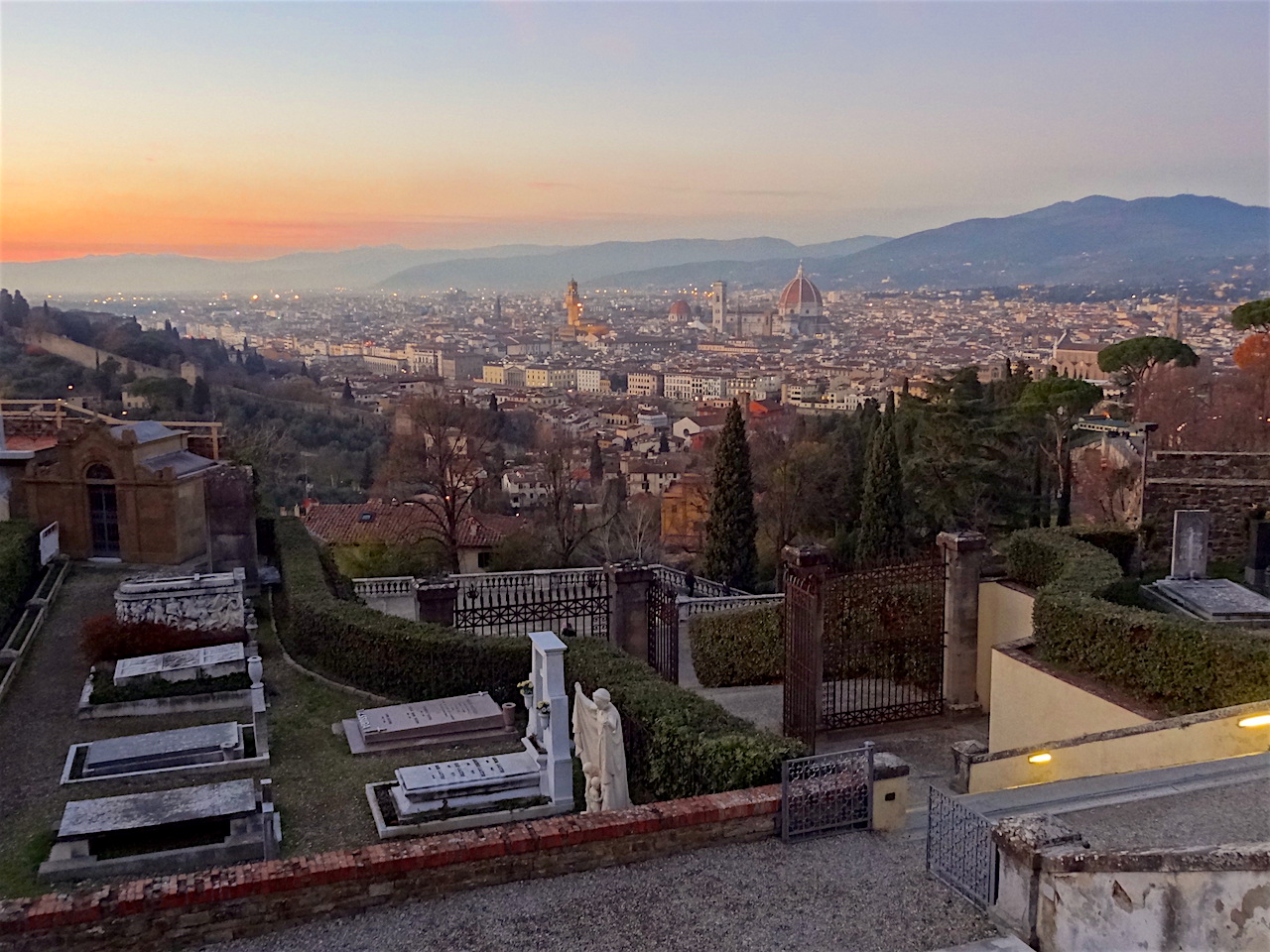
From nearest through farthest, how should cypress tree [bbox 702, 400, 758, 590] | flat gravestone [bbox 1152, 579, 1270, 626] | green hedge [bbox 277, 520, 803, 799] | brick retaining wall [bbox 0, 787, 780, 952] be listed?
brick retaining wall [bbox 0, 787, 780, 952]
green hedge [bbox 277, 520, 803, 799]
flat gravestone [bbox 1152, 579, 1270, 626]
cypress tree [bbox 702, 400, 758, 590]

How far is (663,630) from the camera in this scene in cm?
1162

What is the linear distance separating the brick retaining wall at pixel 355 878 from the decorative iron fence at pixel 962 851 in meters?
0.90

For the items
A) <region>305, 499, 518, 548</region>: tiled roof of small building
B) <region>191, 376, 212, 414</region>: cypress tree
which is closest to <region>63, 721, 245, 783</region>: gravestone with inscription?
<region>305, 499, 518, 548</region>: tiled roof of small building

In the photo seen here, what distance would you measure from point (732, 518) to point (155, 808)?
15.4 meters

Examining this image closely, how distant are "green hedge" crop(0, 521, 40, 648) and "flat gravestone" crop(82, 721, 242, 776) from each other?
13.2 ft

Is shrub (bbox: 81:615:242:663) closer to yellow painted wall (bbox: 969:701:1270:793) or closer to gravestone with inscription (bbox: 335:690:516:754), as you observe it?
gravestone with inscription (bbox: 335:690:516:754)

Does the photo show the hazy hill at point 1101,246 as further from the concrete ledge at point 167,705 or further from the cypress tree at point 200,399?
the concrete ledge at point 167,705

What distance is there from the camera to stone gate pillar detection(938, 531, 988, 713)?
10.5 m

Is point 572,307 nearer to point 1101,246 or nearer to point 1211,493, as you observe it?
point 1101,246

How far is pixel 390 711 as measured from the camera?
942 cm

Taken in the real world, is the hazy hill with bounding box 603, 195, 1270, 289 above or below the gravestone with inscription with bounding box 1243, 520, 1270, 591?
above

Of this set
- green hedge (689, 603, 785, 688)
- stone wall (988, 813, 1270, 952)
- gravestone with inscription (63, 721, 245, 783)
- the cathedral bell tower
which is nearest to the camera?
stone wall (988, 813, 1270, 952)

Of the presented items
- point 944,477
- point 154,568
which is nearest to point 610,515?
point 944,477

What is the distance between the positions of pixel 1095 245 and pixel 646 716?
18074 cm
